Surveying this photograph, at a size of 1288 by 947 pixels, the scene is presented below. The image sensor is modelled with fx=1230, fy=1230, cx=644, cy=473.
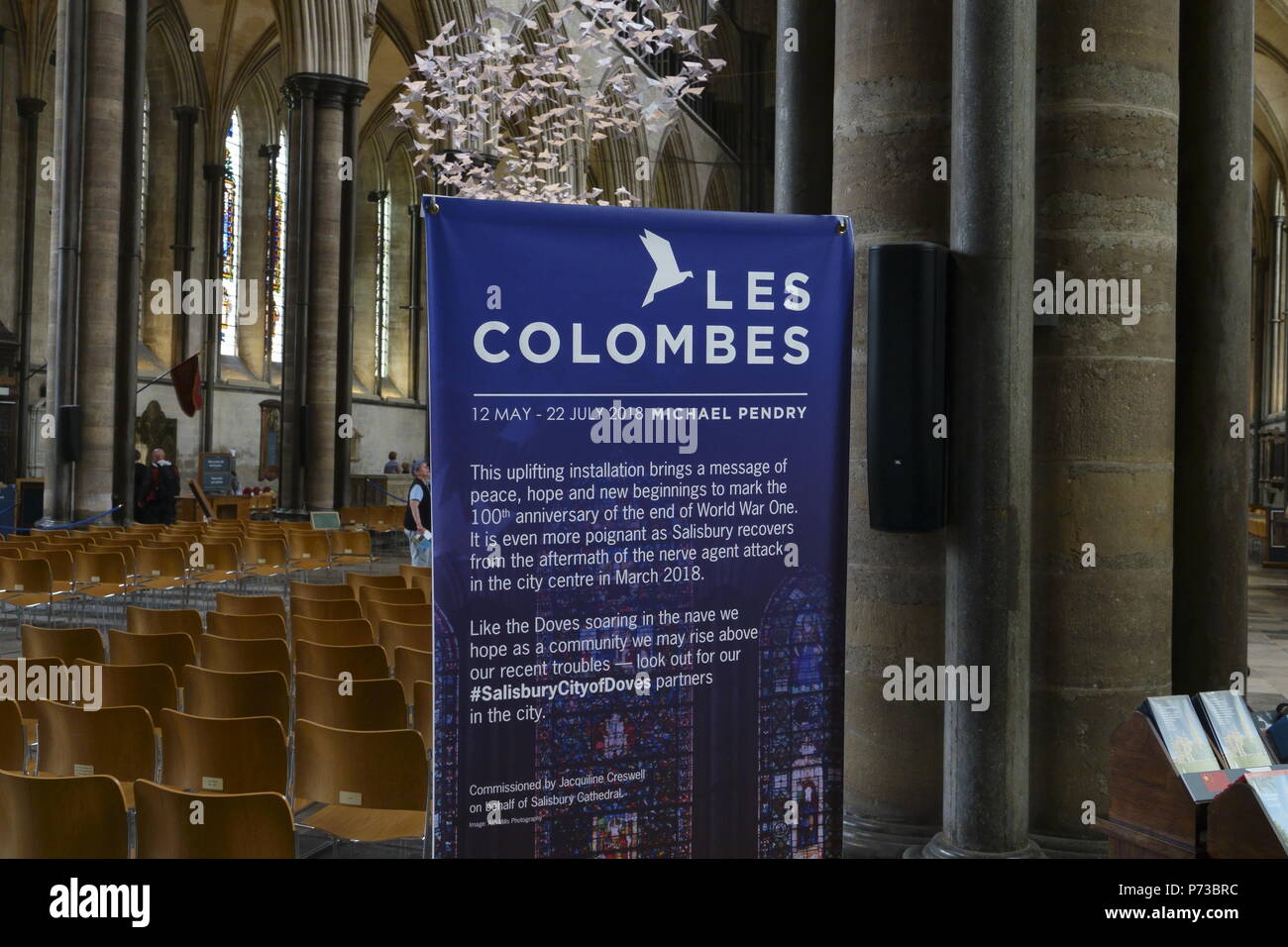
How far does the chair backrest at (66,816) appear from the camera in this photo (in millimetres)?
3086

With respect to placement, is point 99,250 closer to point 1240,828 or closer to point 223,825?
point 223,825

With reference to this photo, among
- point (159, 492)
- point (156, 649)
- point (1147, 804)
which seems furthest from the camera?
point (159, 492)

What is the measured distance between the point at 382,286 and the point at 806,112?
28105 mm

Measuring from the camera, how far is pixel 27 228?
22562mm

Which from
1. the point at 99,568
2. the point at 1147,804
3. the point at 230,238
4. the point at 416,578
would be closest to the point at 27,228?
the point at 230,238

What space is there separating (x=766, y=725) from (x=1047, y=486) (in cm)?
174

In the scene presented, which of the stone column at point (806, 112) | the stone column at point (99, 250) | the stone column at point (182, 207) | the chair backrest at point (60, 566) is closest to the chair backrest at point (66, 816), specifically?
the stone column at point (806, 112)

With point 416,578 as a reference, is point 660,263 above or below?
above

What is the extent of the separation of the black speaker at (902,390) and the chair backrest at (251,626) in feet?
13.0

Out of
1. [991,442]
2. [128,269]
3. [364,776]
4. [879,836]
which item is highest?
[128,269]

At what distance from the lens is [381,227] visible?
104 ft

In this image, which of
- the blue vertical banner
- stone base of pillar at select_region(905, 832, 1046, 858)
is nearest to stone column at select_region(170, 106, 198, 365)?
stone base of pillar at select_region(905, 832, 1046, 858)
